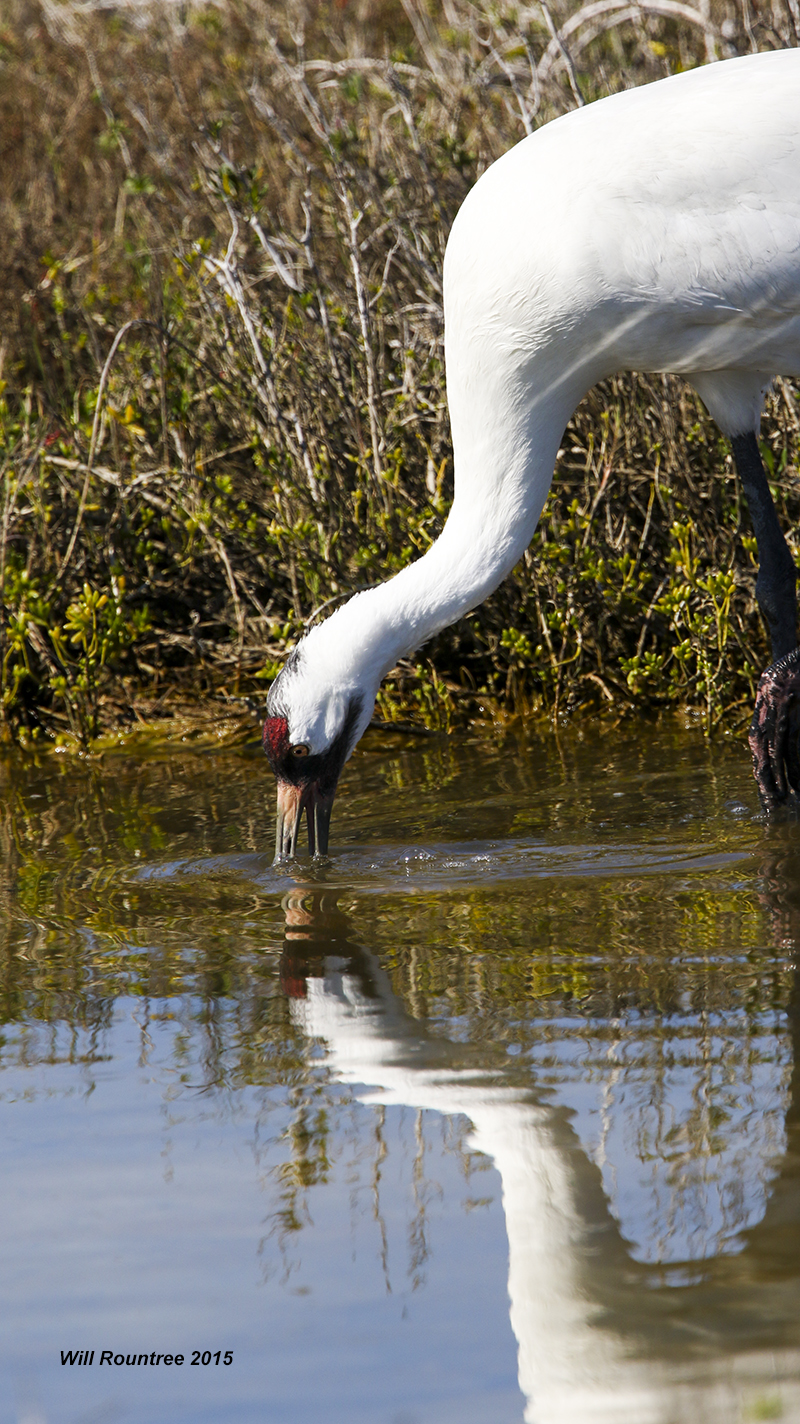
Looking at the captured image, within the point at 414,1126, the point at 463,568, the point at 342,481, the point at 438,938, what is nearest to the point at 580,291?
the point at 463,568

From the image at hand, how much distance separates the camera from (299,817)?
13.8 ft

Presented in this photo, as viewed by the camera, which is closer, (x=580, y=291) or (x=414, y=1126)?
(x=414, y=1126)

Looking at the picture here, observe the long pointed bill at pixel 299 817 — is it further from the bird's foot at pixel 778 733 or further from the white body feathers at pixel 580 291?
the bird's foot at pixel 778 733

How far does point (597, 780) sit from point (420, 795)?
0.53 m

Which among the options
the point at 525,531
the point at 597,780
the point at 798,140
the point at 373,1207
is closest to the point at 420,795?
the point at 597,780

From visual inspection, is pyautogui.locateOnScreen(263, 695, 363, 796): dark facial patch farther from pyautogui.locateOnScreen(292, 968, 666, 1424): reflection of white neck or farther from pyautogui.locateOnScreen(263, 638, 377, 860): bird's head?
pyautogui.locateOnScreen(292, 968, 666, 1424): reflection of white neck

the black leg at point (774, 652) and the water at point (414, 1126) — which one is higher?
the black leg at point (774, 652)

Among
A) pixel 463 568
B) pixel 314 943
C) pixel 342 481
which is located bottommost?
pixel 314 943

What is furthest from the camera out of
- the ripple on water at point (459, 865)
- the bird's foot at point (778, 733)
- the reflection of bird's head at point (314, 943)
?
the bird's foot at point (778, 733)

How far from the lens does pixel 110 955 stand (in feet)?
11.9

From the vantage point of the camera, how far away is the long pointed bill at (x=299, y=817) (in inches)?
165

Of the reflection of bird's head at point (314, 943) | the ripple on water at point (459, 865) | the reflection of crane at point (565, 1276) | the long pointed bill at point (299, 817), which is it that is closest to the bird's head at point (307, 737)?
the long pointed bill at point (299, 817)

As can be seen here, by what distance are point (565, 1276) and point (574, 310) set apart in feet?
8.12

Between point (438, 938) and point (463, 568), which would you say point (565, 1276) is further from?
point (463, 568)
